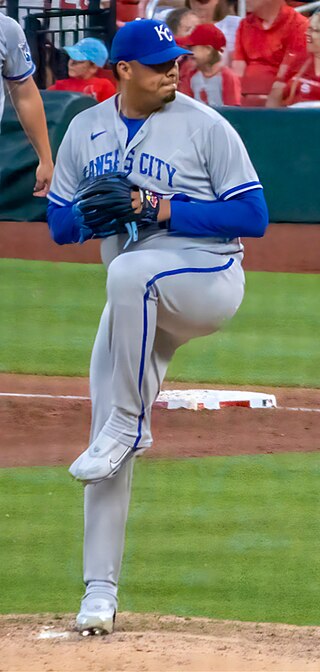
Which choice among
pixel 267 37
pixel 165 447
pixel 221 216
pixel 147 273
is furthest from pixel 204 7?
pixel 147 273

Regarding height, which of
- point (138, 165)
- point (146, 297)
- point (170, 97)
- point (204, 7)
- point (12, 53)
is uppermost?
point (170, 97)

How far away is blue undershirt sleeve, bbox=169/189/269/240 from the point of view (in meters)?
3.28

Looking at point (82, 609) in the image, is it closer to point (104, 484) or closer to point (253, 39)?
point (104, 484)

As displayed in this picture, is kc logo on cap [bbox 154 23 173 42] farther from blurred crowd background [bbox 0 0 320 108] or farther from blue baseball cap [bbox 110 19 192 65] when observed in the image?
blurred crowd background [bbox 0 0 320 108]

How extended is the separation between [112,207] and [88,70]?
9.30 meters

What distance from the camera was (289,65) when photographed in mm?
11664

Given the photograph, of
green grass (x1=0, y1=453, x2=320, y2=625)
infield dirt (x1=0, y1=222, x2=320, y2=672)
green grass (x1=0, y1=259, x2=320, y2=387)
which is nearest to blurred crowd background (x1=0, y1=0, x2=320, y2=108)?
infield dirt (x1=0, y1=222, x2=320, y2=672)

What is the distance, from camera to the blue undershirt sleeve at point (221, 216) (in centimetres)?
328

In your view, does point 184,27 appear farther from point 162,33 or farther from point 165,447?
point 162,33

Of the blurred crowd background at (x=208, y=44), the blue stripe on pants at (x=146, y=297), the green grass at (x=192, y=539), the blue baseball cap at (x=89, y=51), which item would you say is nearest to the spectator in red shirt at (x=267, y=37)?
the blurred crowd background at (x=208, y=44)

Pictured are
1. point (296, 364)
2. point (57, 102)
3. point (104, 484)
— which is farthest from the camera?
point (57, 102)

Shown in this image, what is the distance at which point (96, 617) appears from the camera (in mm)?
3479

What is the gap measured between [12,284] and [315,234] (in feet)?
10.3

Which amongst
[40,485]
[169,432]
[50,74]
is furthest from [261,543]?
[50,74]
